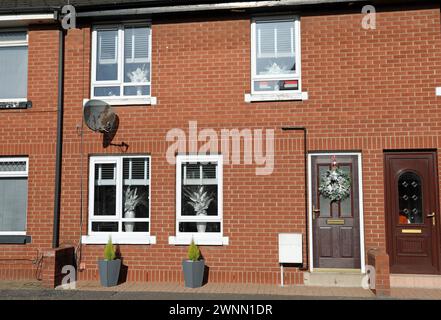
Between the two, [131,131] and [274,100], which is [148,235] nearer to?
[131,131]

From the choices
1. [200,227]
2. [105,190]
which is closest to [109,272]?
[105,190]

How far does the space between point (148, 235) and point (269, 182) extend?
2549 mm

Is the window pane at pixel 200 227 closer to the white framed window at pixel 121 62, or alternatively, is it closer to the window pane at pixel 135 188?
the window pane at pixel 135 188

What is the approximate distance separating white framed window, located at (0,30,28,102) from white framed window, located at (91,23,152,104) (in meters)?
1.48

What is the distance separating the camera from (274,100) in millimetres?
9414

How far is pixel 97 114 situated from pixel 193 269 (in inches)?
137

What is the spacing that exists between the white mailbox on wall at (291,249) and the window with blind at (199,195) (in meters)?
1.26

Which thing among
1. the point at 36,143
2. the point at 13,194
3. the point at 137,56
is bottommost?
the point at 13,194

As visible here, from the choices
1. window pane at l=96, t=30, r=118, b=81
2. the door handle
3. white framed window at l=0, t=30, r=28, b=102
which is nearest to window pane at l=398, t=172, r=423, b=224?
the door handle

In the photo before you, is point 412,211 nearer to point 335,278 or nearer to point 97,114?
point 335,278

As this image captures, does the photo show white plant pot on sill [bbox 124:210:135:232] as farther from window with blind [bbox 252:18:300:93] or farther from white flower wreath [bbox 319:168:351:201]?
white flower wreath [bbox 319:168:351:201]

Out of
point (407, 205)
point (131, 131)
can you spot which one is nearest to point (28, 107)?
point (131, 131)

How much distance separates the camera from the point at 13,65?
33.7 ft

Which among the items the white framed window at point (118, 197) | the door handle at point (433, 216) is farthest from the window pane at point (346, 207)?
the white framed window at point (118, 197)
